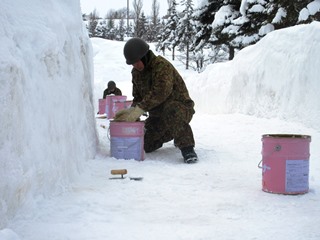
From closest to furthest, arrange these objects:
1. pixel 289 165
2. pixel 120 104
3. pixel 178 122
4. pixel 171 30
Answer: pixel 289 165
pixel 178 122
pixel 120 104
pixel 171 30

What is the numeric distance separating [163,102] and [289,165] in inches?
78.8

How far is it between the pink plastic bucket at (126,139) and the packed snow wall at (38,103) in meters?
0.37

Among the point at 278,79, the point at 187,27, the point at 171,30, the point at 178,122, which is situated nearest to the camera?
the point at 178,122

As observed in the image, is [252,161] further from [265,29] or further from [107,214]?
[265,29]

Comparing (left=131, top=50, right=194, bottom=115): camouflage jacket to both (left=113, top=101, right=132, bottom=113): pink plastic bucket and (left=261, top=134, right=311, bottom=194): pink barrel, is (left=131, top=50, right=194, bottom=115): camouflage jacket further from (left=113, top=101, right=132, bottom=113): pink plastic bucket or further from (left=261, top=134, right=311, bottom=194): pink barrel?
(left=113, top=101, right=132, bottom=113): pink plastic bucket

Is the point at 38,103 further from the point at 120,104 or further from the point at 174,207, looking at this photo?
the point at 120,104

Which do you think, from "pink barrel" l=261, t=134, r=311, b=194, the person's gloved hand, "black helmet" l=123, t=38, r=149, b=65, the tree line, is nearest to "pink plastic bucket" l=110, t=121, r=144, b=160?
the person's gloved hand

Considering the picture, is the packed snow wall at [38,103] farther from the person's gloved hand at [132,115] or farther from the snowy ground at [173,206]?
the person's gloved hand at [132,115]

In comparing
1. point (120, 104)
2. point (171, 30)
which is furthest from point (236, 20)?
point (171, 30)

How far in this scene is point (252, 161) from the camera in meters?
4.70

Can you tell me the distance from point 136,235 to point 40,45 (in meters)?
→ 1.52

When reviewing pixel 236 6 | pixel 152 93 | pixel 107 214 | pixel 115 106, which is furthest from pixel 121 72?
pixel 107 214

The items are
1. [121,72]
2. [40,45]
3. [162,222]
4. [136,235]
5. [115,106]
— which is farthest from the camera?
[121,72]

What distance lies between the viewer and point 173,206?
2.96 m
